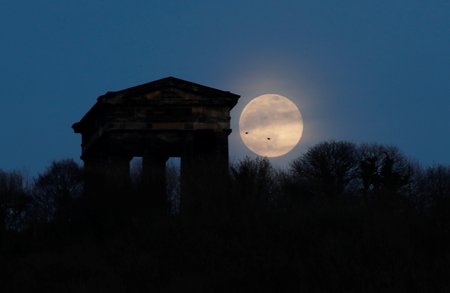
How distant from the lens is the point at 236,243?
135 ft

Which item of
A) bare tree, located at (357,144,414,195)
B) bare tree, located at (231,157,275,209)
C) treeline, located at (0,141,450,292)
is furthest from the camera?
bare tree, located at (357,144,414,195)

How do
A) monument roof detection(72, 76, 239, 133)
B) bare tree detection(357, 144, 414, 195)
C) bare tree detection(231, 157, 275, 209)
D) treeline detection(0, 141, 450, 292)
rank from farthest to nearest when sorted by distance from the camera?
1. bare tree detection(357, 144, 414, 195)
2. monument roof detection(72, 76, 239, 133)
3. bare tree detection(231, 157, 275, 209)
4. treeline detection(0, 141, 450, 292)

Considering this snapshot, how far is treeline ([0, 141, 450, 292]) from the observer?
37188mm

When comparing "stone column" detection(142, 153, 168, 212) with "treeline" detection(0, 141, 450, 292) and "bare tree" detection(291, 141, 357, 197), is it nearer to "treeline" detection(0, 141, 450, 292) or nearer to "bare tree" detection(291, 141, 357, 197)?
A: "treeline" detection(0, 141, 450, 292)

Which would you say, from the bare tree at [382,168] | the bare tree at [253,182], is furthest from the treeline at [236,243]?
the bare tree at [382,168]

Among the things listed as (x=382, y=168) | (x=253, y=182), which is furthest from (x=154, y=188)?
(x=382, y=168)

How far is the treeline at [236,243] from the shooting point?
37.2 meters

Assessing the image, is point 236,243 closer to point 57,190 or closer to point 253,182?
point 253,182

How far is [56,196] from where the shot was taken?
51.7 m

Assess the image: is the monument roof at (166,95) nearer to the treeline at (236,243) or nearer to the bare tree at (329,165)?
the treeline at (236,243)

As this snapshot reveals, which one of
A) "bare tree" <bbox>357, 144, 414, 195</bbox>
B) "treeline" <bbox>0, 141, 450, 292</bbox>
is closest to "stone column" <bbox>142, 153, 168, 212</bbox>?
"treeline" <bbox>0, 141, 450, 292</bbox>

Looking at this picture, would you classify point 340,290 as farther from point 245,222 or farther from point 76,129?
point 76,129

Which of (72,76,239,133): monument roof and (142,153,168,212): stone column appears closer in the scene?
(142,153,168,212): stone column

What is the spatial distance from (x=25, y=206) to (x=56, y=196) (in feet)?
5.31
